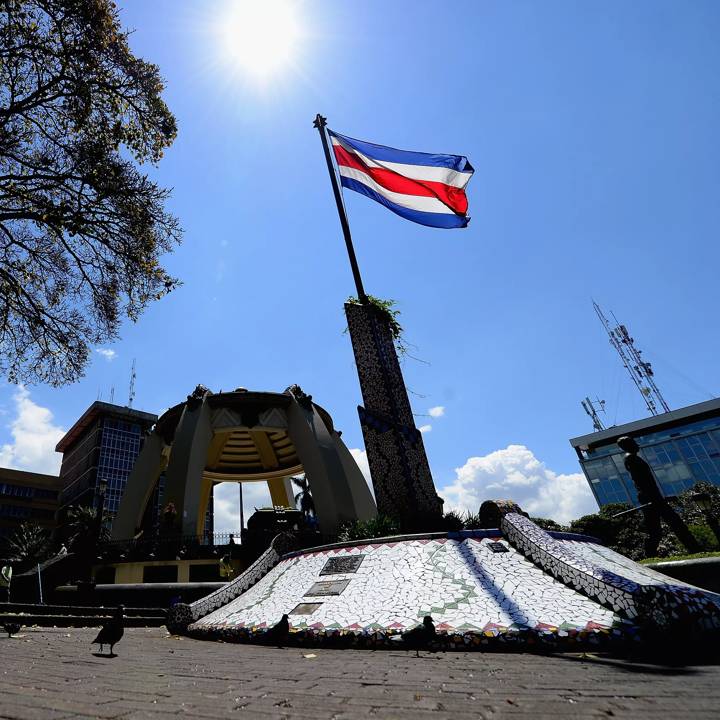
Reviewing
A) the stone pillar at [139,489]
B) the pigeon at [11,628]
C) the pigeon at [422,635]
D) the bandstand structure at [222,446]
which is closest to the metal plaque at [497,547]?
the pigeon at [422,635]

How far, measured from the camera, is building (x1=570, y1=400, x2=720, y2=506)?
52531mm

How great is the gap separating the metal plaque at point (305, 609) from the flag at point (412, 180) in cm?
1171

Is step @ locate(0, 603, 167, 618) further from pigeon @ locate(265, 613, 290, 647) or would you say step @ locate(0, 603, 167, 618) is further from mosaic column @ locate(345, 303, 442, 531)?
mosaic column @ locate(345, 303, 442, 531)

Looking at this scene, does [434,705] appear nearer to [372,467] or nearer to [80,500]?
[372,467]

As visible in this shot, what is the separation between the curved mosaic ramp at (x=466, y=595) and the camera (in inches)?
190

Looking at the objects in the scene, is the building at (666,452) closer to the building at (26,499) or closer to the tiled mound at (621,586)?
the tiled mound at (621,586)

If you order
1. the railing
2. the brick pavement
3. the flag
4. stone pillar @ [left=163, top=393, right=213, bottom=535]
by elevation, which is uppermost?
the flag

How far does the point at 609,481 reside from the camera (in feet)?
197

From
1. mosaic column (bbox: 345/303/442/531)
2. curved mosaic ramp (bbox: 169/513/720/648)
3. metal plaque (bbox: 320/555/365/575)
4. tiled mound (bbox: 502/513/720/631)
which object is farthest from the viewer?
mosaic column (bbox: 345/303/442/531)

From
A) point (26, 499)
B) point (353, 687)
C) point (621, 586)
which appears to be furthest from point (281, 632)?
point (26, 499)

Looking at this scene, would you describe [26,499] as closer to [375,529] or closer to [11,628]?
[11,628]

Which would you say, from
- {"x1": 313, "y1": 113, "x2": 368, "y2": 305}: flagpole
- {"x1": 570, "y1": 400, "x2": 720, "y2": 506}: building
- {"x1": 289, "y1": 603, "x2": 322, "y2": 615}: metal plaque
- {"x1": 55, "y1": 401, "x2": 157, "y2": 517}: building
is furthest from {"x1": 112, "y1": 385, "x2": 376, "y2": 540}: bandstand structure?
{"x1": 55, "y1": 401, "x2": 157, "y2": 517}: building

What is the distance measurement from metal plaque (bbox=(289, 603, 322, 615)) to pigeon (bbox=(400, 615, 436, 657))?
208 cm

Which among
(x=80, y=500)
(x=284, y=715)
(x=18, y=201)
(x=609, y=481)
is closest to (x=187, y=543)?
(x=18, y=201)
